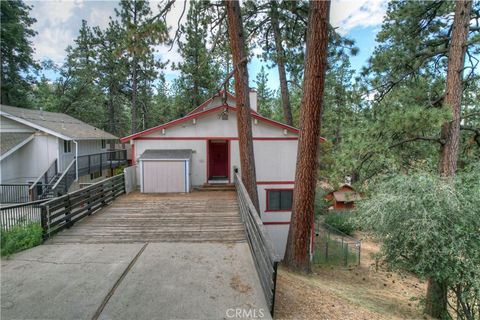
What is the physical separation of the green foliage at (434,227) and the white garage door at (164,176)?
6.55 meters

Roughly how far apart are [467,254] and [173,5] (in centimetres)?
931

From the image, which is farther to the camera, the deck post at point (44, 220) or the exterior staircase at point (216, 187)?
the exterior staircase at point (216, 187)

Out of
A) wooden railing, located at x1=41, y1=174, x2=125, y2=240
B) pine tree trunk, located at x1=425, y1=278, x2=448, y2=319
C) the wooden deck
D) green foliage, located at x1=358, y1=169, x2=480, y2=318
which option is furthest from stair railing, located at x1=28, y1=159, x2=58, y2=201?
pine tree trunk, located at x1=425, y1=278, x2=448, y2=319

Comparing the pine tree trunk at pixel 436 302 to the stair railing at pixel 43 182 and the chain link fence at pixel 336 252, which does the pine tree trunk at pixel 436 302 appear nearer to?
the chain link fence at pixel 336 252

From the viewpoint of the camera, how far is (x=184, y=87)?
75.2 ft

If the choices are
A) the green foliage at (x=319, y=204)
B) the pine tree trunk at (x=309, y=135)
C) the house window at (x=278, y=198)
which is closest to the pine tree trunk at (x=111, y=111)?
the house window at (x=278, y=198)

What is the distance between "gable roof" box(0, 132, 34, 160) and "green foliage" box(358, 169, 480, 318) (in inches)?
566

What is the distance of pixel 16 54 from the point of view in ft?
64.0

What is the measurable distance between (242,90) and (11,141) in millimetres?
11617

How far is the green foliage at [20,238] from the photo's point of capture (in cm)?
450

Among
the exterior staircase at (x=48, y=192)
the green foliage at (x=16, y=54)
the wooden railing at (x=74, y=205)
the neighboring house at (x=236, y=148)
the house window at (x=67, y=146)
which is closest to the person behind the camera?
the wooden railing at (x=74, y=205)

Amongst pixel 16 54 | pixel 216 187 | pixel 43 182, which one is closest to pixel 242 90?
pixel 216 187

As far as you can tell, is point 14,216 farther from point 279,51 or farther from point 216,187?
point 279,51

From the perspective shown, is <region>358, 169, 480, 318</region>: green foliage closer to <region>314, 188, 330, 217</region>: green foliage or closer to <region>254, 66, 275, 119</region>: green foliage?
<region>314, 188, 330, 217</region>: green foliage
